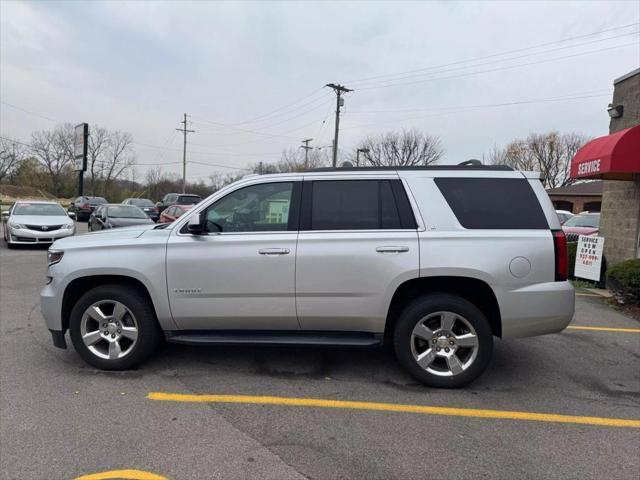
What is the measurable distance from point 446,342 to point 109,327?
3119 millimetres

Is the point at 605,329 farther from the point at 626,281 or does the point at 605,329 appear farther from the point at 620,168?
the point at 620,168

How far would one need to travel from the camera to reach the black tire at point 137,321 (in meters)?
4.17

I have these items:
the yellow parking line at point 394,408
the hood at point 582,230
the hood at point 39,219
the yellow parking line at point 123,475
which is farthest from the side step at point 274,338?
the hood at point 582,230

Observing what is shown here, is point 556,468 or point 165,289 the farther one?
point 165,289

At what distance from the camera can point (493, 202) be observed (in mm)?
4023

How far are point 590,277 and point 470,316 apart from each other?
7.27 m

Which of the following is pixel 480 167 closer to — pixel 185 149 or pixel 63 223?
pixel 63 223

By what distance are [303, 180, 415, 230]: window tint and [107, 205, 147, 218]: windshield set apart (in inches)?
525

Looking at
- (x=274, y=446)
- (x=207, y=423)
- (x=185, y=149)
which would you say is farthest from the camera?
(x=185, y=149)

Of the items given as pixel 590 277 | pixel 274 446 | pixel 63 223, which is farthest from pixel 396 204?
pixel 63 223

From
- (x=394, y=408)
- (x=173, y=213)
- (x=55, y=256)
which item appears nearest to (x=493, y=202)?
(x=394, y=408)

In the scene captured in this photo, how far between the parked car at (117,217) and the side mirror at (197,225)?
11.9 m

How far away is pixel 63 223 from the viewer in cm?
1400

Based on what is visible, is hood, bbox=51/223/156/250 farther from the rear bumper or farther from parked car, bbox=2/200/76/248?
parked car, bbox=2/200/76/248
